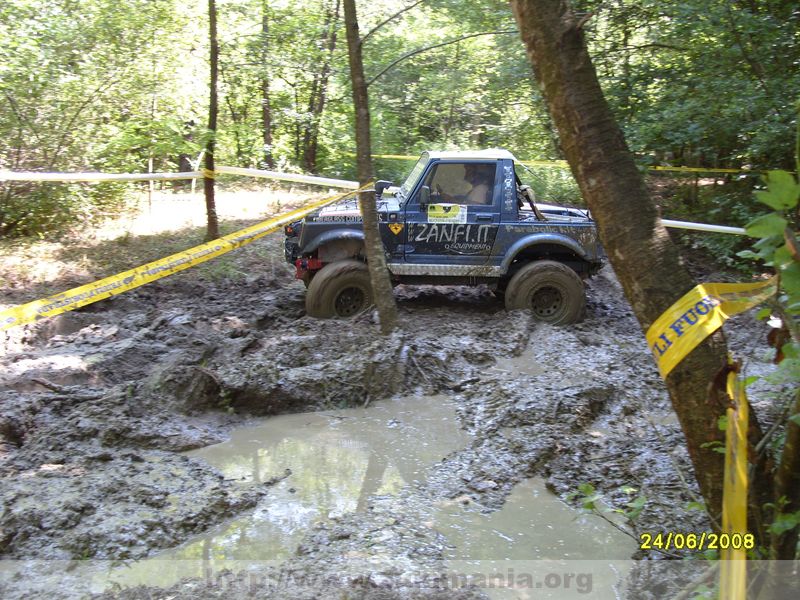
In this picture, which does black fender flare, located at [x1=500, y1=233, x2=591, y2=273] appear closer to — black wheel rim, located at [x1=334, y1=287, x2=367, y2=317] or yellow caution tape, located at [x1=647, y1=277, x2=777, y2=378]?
black wheel rim, located at [x1=334, y1=287, x2=367, y2=317]

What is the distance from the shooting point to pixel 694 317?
2.91m

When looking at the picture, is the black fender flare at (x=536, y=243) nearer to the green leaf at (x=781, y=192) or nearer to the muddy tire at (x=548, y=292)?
the muddy tire at (x=548, y=292)

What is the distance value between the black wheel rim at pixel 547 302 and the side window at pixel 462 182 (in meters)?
1.24

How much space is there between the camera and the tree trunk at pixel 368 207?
Answer: 736 cm

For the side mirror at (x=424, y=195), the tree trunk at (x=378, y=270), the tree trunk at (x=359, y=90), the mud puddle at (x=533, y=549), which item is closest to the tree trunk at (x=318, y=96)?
the side mirror at (x=424, y=195)

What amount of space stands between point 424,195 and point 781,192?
6.18 m

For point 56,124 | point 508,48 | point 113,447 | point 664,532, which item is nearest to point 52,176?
point 56,124

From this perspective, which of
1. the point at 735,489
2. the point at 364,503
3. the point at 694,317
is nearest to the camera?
the point at 735,489

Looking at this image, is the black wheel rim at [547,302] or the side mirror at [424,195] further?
the black wheel rim at [547,302]

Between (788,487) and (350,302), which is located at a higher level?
(788,487)

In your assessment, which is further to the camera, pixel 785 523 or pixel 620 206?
pixel 620 206

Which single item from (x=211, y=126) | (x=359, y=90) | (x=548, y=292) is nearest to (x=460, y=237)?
(x=548, y=292)

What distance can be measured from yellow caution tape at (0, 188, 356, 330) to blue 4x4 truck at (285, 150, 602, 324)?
58 cm

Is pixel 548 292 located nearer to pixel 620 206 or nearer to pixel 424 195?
pixel 424 195
